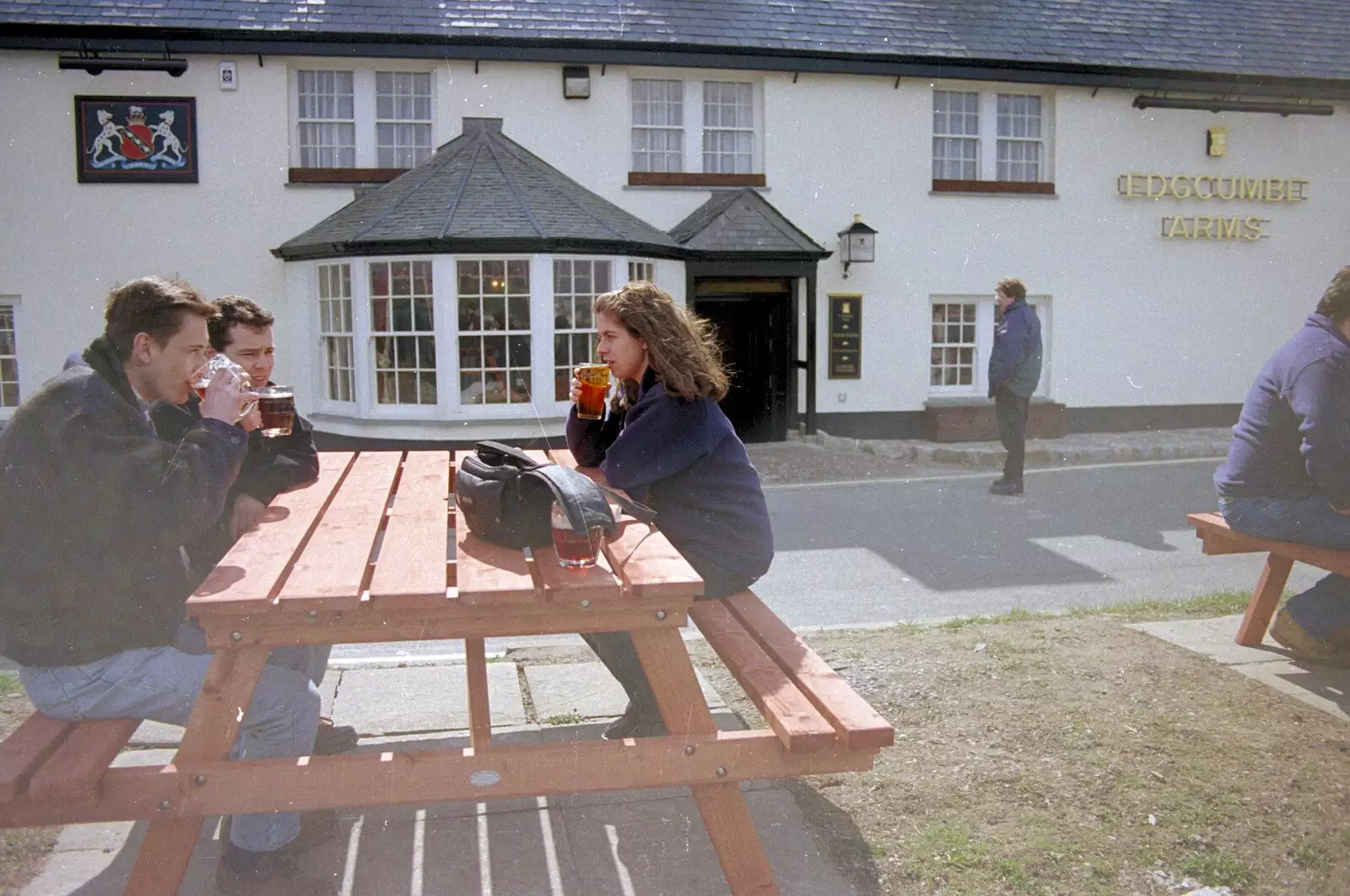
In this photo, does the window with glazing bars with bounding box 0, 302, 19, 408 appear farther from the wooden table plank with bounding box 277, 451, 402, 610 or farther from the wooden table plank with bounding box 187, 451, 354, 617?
the wooden table plank with bounding box 187, 451, 354, 617

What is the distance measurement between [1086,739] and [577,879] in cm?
200

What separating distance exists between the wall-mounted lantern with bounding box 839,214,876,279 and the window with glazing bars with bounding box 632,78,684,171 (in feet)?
7.61

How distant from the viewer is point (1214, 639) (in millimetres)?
5289

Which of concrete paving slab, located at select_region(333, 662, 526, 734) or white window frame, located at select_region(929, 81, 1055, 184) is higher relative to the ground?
white window frame, located at select_region(929, 81, 1055, 184)

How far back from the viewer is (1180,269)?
52.1ft

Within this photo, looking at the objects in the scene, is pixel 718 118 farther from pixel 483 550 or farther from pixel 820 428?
pixel 483 550

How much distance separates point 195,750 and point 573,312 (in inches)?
398

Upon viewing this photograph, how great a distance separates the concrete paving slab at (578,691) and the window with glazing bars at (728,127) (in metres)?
10.6

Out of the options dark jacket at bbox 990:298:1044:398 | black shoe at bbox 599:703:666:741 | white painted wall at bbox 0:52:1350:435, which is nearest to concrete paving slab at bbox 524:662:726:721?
black shoe at bbox 599:703:666:741

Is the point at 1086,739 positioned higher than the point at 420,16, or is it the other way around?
the point at 420,16

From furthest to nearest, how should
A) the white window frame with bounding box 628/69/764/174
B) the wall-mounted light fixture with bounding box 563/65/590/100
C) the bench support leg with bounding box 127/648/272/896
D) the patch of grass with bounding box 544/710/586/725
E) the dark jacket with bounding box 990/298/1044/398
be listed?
1. the white window frame with bounding box 628/69/764/174
2. the wall-mounted light fixture with bounding box 563/65/590/100
3. the dark jacket with bounding box 990/298/1044/398
4. the patch of grass with bounding box 544/710/586/725
5. the bench support leg with bounding box 127/648/272/896

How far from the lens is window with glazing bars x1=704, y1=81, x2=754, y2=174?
1435 cm

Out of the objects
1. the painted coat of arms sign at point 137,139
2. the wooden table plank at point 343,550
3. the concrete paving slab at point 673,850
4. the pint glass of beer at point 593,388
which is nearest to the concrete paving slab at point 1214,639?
the concrete paving slab at point 673,850

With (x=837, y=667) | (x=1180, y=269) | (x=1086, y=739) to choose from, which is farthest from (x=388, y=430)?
(x=1180, y=269)
